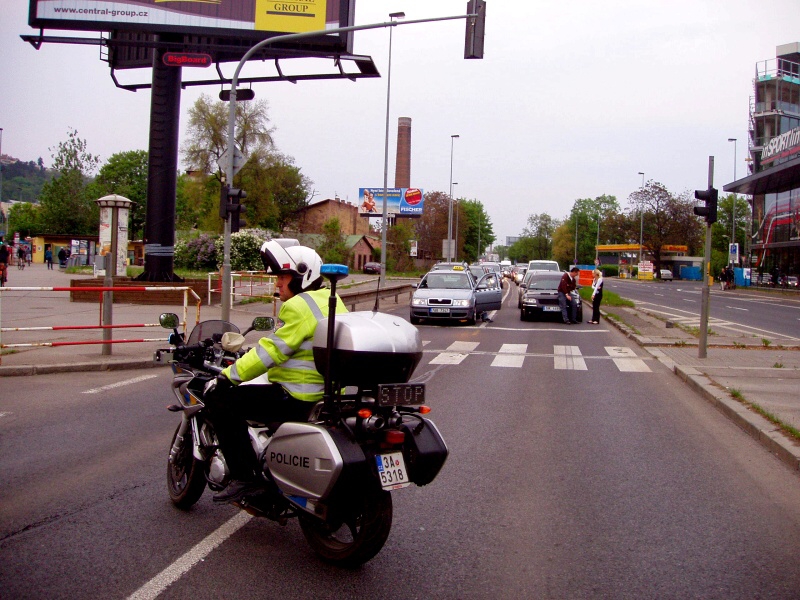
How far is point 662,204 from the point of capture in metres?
92.4

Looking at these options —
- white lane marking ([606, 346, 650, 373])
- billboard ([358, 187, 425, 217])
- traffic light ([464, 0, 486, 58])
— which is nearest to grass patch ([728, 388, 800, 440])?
white lane marking ([606, 346, 650, 373])

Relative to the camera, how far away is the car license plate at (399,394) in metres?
3.95

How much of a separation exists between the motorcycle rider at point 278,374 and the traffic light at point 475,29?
11906 mm

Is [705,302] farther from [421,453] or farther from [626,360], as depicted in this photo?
[421,453]

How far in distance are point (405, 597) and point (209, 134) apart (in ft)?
241

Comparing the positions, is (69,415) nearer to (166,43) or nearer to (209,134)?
(166,43)

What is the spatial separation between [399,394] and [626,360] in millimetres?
Answer: 11792

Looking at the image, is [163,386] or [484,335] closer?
[163,386]

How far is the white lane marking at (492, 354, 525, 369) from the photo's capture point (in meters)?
13.9

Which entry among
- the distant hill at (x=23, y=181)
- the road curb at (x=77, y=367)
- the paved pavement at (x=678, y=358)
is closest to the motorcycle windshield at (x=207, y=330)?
the paved pavement at (x=678, y=358)

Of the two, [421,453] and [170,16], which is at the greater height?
[170,16]

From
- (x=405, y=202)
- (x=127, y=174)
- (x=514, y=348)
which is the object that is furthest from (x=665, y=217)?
(x=514, y=348)

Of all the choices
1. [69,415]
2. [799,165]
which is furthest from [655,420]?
[799,165]

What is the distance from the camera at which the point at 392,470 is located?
4.05 m
